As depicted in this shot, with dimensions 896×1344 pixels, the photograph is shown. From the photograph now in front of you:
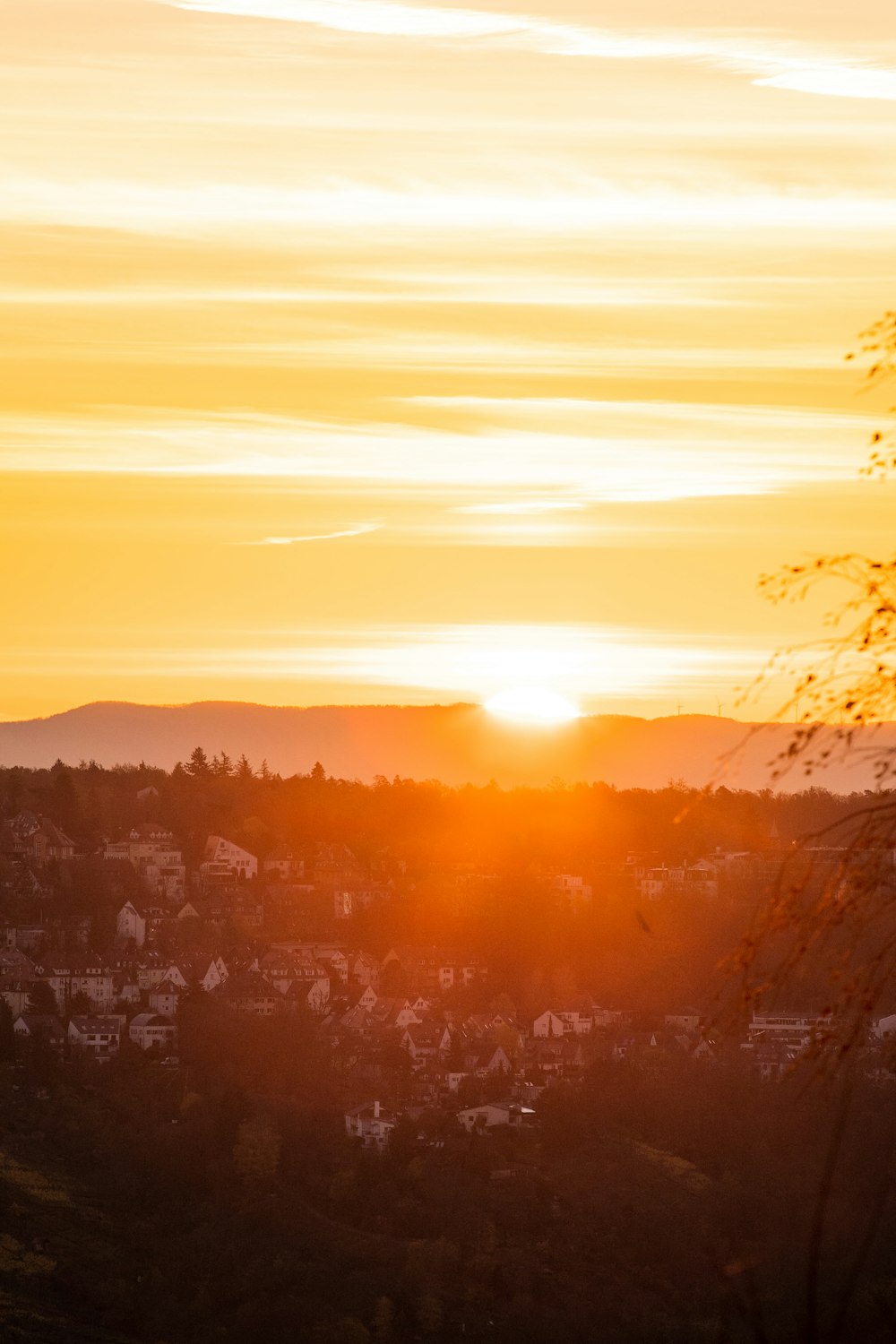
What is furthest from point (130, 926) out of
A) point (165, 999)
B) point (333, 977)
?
point (165, 999)

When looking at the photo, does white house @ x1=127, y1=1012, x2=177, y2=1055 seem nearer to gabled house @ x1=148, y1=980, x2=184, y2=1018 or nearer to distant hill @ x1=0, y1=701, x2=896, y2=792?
gabled house @ x1=148, y1=980, x2=184, y2=1018

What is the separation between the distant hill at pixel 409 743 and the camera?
10200cm

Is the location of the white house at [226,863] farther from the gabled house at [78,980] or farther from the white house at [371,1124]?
the white house at [371,1124]

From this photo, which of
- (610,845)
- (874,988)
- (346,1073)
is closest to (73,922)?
(346,1073)

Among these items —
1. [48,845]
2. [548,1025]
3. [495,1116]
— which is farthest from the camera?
[48,845]

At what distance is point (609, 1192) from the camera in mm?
30984

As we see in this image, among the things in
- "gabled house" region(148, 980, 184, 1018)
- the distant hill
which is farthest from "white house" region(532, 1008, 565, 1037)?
the distant hill

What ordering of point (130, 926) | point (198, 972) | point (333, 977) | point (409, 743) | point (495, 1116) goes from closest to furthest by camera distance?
point (495, 1116) → point (198, 972) → point (333, 977) → point (130, 926) → point (409, 743)

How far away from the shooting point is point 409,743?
378 feet

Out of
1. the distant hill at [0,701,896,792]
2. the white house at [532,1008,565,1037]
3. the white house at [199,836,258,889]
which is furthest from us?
the distant hill at [0,701,896,792]


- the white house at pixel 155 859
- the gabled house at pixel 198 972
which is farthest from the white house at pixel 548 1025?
the white house at pixel 155 859

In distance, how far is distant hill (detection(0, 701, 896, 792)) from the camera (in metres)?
102

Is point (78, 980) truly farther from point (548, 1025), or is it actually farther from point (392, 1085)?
point (548, 1025)

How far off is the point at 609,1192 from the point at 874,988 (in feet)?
93.0
